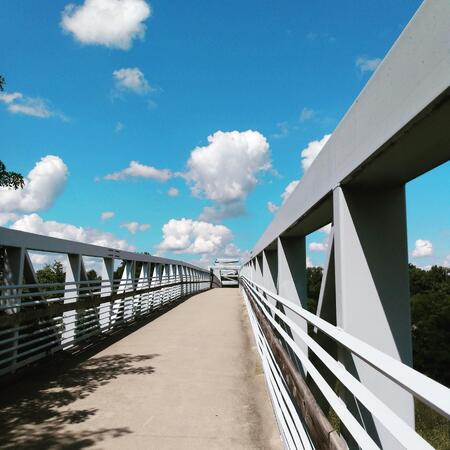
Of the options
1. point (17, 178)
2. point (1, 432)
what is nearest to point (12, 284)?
point (1, 432)

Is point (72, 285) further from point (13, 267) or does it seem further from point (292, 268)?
point (292, 268)

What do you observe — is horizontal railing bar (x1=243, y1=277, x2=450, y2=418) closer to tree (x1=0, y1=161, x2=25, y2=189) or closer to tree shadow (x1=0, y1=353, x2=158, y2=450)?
tree shadow (x1=0, y1=353, x2=158, y2=450)

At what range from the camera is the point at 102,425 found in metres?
4.21

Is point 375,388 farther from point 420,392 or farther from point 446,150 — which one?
point 420,392

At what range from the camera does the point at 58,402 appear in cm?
494

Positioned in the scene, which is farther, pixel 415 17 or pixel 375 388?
pixel 375 388

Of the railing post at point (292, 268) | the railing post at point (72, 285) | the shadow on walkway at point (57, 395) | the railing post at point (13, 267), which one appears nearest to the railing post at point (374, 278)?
the shadow on walkway at point (57, 395)

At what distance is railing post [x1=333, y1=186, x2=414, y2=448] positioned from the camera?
3.09 metres

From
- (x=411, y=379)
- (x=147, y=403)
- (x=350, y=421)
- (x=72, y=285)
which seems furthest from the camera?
(x=72, y=285)

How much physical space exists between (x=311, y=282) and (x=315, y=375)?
6774cm

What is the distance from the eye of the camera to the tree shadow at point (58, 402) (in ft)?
12.7

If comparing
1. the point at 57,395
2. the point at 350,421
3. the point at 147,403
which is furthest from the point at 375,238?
the point at 57,395

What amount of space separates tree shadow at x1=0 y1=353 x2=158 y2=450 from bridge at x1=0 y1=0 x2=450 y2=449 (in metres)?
0.03

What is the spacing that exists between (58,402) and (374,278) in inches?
151
